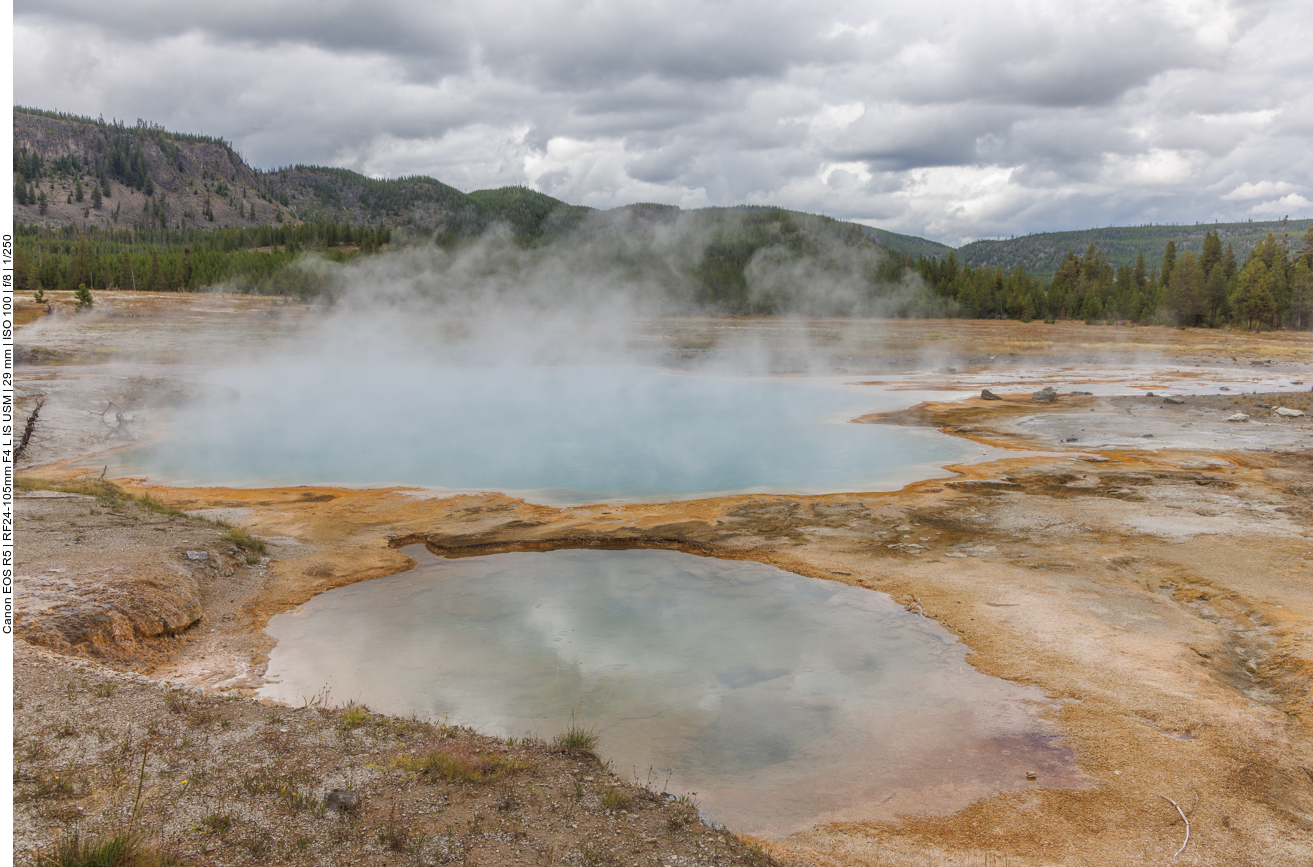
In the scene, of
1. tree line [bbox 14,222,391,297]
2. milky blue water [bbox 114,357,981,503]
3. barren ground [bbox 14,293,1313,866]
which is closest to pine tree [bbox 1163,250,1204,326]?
milky blue water [bbox 114,357,981,503]

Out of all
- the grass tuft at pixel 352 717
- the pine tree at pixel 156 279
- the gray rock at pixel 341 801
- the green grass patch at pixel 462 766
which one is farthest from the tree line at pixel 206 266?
the gray rock at pixel 341 801

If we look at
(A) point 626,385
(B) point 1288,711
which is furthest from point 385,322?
(B) point 1288,711

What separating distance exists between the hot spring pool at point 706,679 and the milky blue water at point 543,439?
4.62 metres

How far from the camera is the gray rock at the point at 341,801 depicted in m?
4.28

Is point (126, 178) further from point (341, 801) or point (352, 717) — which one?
point (341, 801)

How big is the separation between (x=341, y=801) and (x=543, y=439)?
14948mm

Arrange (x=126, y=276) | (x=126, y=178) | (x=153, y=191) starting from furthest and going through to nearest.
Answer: (x=126, y=178) < (x=153, y=191) < (x=126, y=276)

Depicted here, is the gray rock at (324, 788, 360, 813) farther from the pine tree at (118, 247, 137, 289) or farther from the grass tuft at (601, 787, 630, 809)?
the pine tree at (118, 247, 137, 289)

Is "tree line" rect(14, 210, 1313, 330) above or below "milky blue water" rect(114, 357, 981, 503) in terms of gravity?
above

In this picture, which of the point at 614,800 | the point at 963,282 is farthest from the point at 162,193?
the point at 614,800

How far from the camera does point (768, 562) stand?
32.4ft

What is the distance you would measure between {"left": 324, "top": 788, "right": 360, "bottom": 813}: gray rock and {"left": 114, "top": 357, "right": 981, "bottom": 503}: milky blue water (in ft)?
29.0

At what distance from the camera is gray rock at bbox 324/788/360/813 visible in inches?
169

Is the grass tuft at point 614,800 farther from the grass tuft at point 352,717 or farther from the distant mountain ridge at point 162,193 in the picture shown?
the distant mountain ridge at point 162,193
